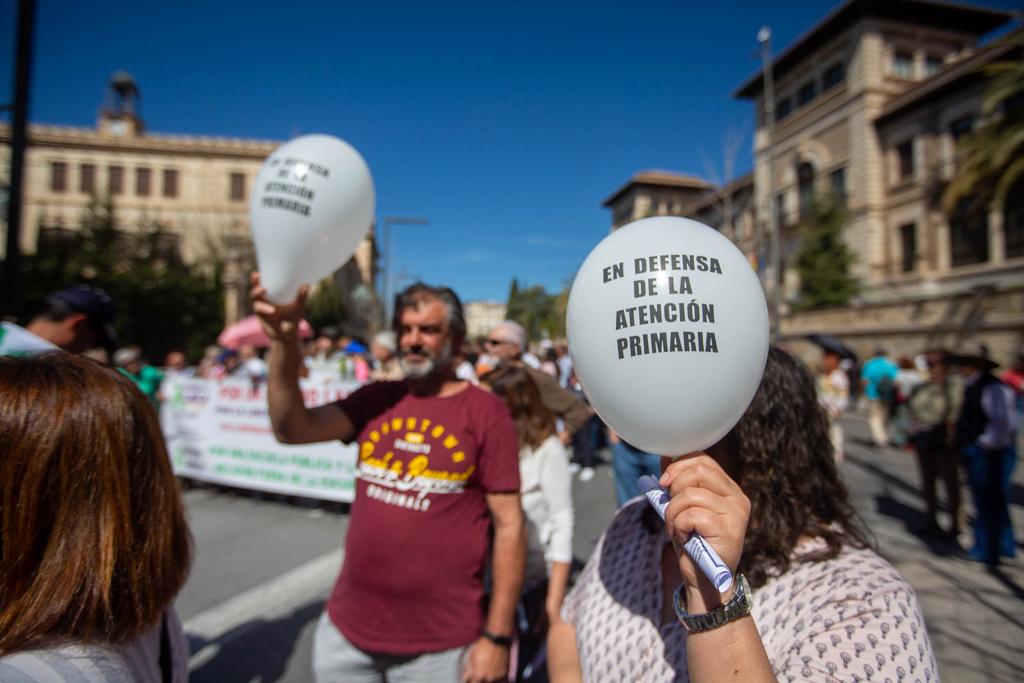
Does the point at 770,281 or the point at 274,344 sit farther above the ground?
the point at 770,281

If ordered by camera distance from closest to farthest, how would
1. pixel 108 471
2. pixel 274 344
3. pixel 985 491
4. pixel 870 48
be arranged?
pixel 108 471 → pixel 274 344 → pixel 985 491 → pixel 870 48

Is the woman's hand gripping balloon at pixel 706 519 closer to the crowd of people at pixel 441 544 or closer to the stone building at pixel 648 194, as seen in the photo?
the crowd of people at pixel 441 544

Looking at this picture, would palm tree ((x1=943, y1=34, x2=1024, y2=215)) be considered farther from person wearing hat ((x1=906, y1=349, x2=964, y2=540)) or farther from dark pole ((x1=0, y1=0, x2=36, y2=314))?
dark pole ((x1=0, y1=0, x2=36, y2=314))

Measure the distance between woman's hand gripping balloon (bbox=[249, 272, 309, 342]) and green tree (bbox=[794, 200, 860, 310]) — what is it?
91.4 ft

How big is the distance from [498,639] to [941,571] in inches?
157

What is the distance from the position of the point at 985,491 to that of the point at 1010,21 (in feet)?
113

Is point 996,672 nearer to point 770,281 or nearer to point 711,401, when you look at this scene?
point 711,401

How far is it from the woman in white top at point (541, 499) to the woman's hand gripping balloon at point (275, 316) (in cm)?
122

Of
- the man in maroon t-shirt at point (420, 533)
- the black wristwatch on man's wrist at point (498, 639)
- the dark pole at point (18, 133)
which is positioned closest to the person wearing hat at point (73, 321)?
the man in maroon t-shirt at point (420, 533)

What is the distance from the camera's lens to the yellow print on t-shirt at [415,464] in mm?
1819

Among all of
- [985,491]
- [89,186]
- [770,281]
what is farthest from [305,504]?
[89,186]

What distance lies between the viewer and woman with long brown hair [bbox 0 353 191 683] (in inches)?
37.2

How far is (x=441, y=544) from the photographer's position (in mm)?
1800

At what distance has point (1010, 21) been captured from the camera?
26.6 meters
